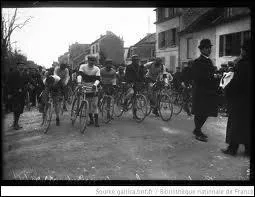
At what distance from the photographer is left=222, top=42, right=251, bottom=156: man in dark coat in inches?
222

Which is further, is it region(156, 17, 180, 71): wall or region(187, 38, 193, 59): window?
region(156, 17, 180, 71): wall

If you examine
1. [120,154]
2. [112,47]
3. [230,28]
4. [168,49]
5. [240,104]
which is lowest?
[120,154]

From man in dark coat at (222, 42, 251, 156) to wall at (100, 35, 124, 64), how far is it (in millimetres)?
53746

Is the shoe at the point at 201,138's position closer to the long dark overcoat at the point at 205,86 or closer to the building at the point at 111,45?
the long dark overcoat at the point at 205,86

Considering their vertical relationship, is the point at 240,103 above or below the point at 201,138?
above

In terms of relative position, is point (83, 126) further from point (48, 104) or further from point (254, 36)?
point (254, 36)

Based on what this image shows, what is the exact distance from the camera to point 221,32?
20.6 meters

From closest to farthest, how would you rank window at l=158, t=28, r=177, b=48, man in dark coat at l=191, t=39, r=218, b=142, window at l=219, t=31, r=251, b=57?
1. man in dark coat at l=191, t=39, r=218, b=142
2. window at l=219, t=31, r=251, b=57
3. window at l=158, t=28, r=177, b=48

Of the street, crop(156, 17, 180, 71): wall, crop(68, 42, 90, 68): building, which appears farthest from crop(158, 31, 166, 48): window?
crop(68, 42, 90, 68): building

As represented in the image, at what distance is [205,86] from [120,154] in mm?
2551

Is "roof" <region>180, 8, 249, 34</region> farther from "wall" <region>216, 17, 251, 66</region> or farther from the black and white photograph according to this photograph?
the black and white photograph

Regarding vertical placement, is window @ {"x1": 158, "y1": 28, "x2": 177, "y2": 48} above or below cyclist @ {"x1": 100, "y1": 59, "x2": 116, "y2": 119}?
above

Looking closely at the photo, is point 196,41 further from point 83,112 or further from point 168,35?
point 83,112

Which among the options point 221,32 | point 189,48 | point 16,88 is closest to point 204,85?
point 16,88
